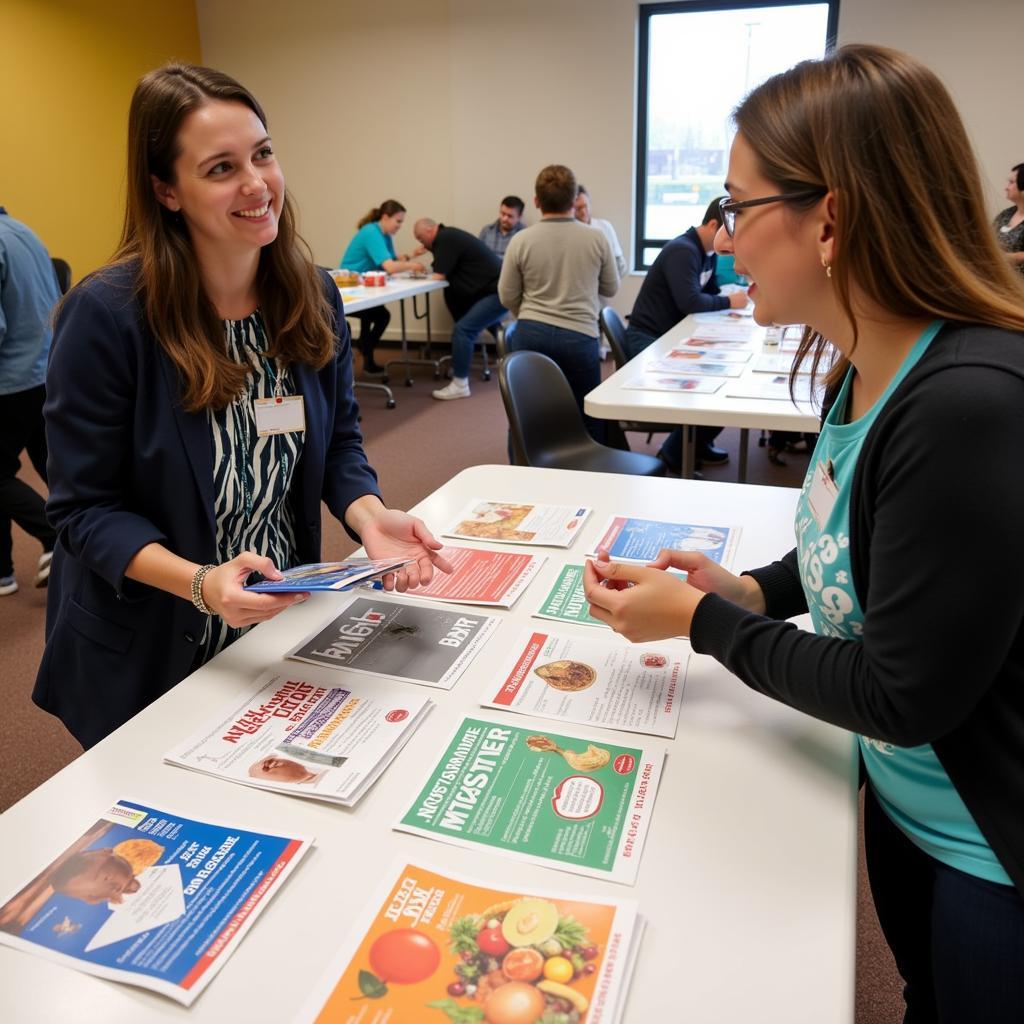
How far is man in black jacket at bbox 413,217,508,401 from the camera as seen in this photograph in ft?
21.4

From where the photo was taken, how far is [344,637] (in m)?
1.26

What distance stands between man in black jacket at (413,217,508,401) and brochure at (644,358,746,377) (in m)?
3.50

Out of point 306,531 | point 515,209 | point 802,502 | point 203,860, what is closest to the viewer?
point 203,860

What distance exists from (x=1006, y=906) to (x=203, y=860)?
76 centimetres

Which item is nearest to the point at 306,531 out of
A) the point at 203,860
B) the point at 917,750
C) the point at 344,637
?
the point at 344,637

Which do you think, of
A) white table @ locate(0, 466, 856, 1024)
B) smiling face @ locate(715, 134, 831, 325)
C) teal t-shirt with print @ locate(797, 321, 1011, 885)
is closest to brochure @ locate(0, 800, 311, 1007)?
white table @ locate(0, 466, 856, 1024)

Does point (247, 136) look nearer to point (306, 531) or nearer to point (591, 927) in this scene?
point (306, 531)

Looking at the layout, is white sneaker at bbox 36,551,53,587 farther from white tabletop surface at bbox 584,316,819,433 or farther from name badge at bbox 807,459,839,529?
name badge at bbox 807,459,839,529

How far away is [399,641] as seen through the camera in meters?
1.24

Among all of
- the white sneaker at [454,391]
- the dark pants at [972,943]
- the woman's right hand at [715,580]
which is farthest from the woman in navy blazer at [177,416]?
the white sneaker at [454,391]

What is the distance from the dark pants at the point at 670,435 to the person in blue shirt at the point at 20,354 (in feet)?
7.93

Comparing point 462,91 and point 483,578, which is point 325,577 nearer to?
point 483,578

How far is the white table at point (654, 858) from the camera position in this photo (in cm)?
69

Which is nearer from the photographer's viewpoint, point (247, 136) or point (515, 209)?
point (247, 136)
